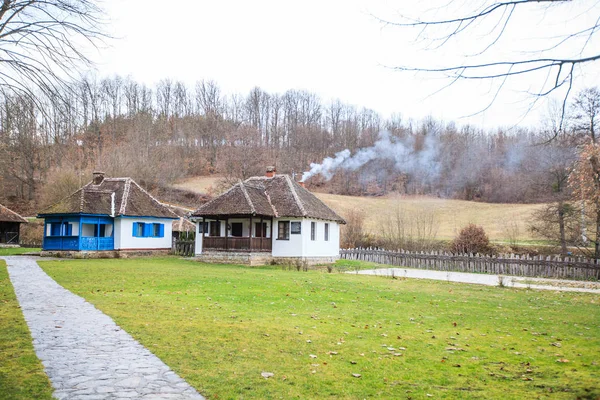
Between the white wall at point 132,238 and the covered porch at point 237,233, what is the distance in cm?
477

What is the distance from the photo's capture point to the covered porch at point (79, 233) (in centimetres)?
3297

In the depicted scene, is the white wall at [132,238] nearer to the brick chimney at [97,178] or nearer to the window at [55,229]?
the window at [55,229]

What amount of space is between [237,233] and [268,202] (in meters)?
3.14

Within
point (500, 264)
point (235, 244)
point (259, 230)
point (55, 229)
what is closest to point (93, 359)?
point (235, 244)

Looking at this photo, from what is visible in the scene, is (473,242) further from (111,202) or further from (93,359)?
(93,359)

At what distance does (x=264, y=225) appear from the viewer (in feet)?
108

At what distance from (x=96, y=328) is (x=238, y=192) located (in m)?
24.0

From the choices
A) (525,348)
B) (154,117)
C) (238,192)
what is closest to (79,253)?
(238,192)

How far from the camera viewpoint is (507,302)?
14992mm

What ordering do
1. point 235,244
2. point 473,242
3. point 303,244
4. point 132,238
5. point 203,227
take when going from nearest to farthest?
1. point 235,244
2. point 303,244
3. point 203,227
4. point 132,238
5. point 473,242

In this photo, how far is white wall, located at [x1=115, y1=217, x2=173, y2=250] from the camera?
1363 inches

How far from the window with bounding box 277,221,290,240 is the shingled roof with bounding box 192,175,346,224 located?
830mm

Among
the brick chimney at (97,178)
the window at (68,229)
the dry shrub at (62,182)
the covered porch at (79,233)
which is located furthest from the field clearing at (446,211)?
the window at (68,229)

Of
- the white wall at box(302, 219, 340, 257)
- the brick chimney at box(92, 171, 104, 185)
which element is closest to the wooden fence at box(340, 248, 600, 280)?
the white wall at box(302, 219, 340, 257)
